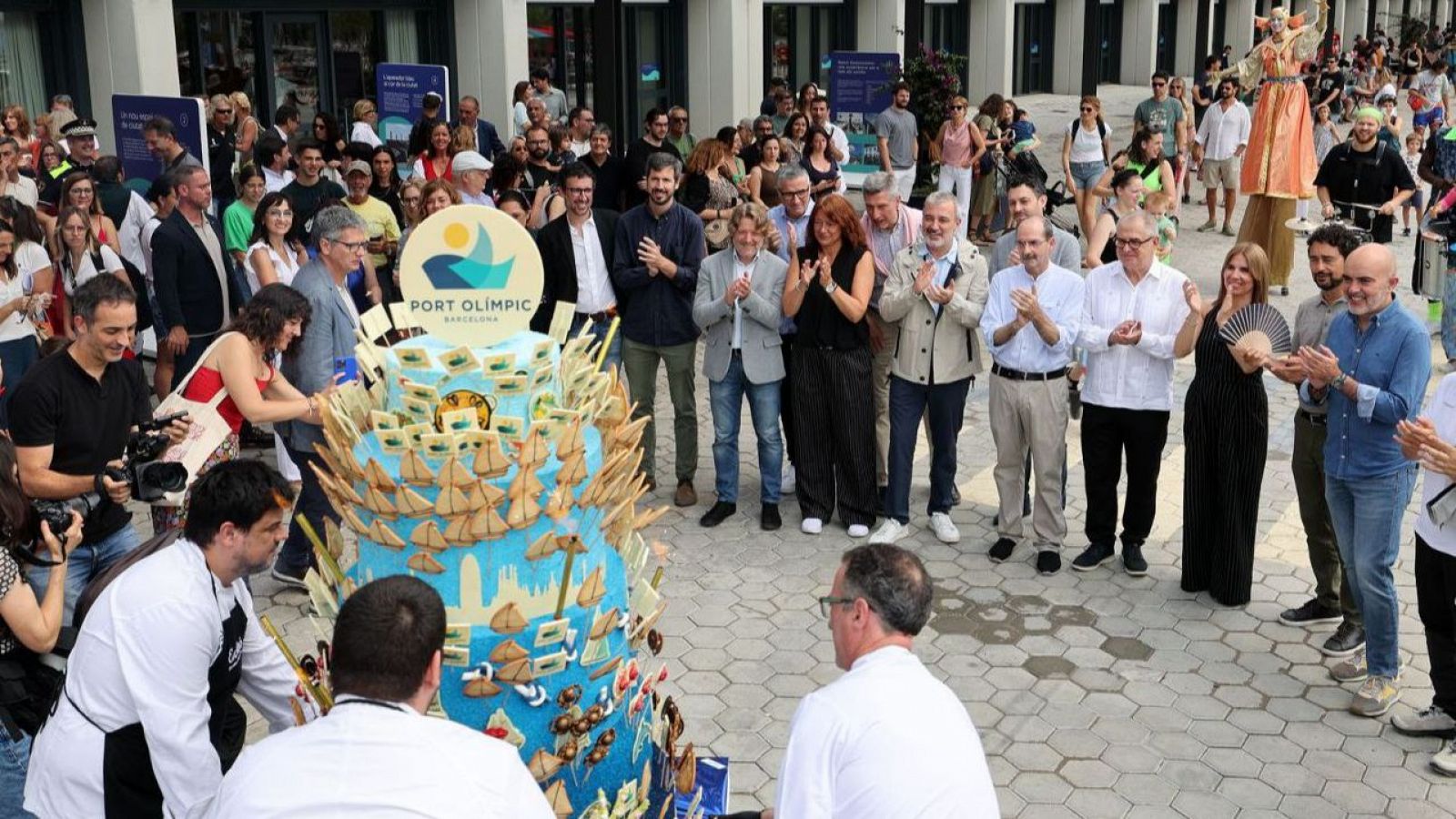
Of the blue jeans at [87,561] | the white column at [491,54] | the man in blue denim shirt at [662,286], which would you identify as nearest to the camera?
the blue jeans at [87,561]

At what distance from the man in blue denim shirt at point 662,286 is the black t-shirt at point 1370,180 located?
6913mm

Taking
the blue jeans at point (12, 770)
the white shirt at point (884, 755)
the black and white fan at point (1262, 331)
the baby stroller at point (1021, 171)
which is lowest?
the blue jeans at point (12, 770)

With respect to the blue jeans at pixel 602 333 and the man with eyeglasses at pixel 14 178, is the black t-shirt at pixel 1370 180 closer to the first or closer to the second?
the blue jeans at pixel 602 333

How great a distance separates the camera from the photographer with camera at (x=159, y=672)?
4145 millimetres

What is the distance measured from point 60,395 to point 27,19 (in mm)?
11319

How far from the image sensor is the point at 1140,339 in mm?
7645

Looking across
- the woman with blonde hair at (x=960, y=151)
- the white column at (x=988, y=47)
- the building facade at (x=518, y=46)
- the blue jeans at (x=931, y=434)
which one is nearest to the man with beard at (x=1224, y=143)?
the woman with blonde hair at (x=960, y=151)

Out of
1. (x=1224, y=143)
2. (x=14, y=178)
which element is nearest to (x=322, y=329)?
(x=14, y=178)

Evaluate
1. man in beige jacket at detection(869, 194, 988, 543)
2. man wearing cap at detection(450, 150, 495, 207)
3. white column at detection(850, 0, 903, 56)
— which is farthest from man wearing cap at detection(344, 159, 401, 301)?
white column at detection(850, 0, 903, 56)

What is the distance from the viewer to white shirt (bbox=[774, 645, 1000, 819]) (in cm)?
341

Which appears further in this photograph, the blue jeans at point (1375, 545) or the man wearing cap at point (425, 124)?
the man wearing cap at point (425, 124)

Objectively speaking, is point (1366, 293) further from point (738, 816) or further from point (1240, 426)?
point (738, 816)

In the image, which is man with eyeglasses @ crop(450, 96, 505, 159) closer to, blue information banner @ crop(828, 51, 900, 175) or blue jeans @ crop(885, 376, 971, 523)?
blue information banner @ crop(828, 51, 900, 175)

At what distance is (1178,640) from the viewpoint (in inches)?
290
